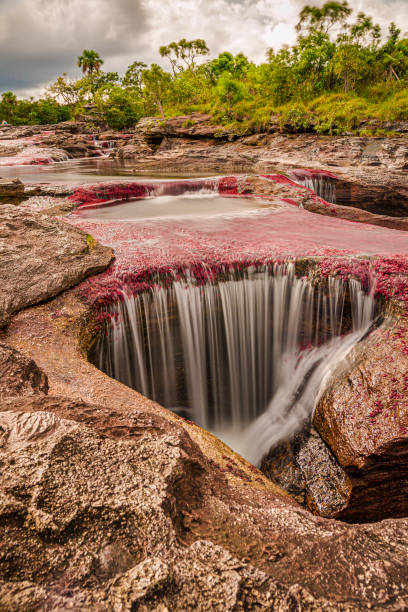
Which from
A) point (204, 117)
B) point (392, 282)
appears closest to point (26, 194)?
point (392, 282)

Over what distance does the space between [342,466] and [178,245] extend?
15.3ft

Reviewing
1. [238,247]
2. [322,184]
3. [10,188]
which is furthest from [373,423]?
[322,184]

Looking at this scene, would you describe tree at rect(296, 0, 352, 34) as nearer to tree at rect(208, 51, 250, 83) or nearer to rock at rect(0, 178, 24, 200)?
tree at rect(208, 51, 250, 83)

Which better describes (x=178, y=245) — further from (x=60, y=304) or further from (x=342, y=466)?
(x=342, y=466)

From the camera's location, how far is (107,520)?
1222 mm

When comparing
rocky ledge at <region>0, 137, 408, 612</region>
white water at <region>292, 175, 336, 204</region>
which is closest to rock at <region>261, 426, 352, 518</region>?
rocky ledge at <region>0, 137, 408, 612</region>

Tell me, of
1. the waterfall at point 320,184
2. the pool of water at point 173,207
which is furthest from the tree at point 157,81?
the pool of water at point 173,207

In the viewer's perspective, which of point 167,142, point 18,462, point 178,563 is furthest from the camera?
point 167,142

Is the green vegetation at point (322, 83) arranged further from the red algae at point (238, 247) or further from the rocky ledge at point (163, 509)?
the rocky ledge at point (163, 509)

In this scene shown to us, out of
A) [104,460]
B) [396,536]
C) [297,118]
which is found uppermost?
[297,118]

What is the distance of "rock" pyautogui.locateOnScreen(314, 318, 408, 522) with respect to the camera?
334cm

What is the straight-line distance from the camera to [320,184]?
13055 mm

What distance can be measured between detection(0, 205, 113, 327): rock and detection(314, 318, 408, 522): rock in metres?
4.22

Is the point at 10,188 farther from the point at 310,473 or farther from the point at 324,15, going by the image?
the point at 324,15
